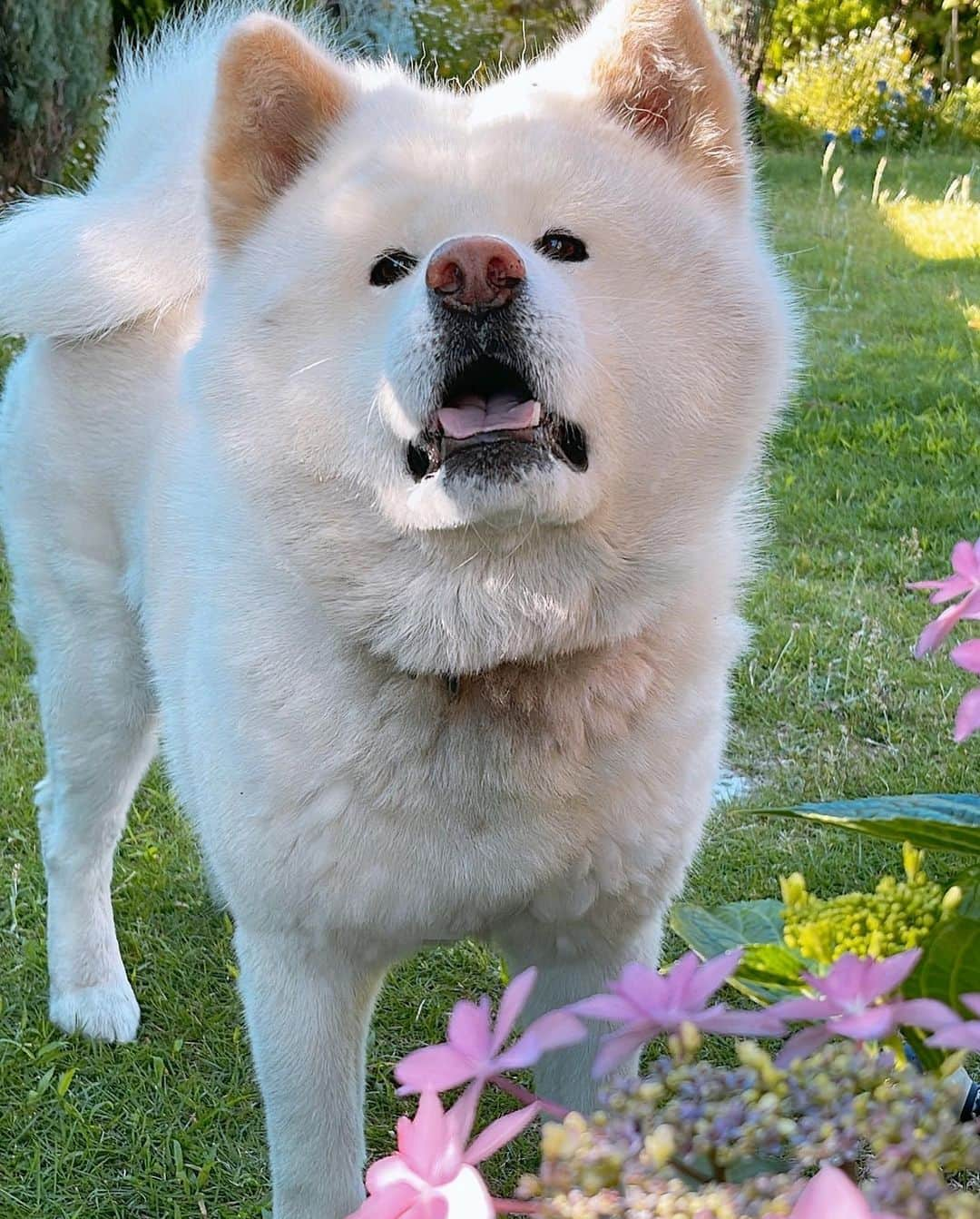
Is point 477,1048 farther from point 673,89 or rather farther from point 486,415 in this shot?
point 673,89

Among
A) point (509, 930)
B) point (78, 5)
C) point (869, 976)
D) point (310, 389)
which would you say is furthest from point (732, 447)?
point (78, 5)

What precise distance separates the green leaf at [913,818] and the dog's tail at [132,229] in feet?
5.70

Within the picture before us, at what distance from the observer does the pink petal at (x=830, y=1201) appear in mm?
469

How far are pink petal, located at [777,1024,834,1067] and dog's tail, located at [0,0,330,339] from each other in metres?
1.97

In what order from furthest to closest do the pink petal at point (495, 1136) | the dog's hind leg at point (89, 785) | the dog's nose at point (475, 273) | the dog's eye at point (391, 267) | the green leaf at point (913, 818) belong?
the dog's hind leg at point (89, 785)
the dog's eye at point (391, 267)
the dog's nose at point (475, 273)
the green leaf at point (913, 818)
the pink petal at point (495, 1136)

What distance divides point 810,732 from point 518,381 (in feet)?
8.22

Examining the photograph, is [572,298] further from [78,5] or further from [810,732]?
[78,5]

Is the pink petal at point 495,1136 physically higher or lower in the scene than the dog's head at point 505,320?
lower

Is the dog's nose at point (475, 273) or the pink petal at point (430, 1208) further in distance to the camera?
the dog's nose at point (475, 273)

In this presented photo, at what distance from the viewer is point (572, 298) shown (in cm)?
160

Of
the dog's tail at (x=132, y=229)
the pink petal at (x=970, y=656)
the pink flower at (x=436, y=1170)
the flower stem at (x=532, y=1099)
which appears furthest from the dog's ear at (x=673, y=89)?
the pink flower at (x=436, y=1170)

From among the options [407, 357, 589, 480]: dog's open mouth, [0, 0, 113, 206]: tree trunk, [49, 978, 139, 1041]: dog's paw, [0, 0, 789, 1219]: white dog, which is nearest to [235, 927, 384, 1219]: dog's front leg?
[0, 0, 789, 1219]: white dog

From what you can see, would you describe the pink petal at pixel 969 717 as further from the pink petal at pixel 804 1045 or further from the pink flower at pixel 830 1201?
the pink flower at pixel 830 1201

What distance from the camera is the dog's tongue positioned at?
5.10 feet
